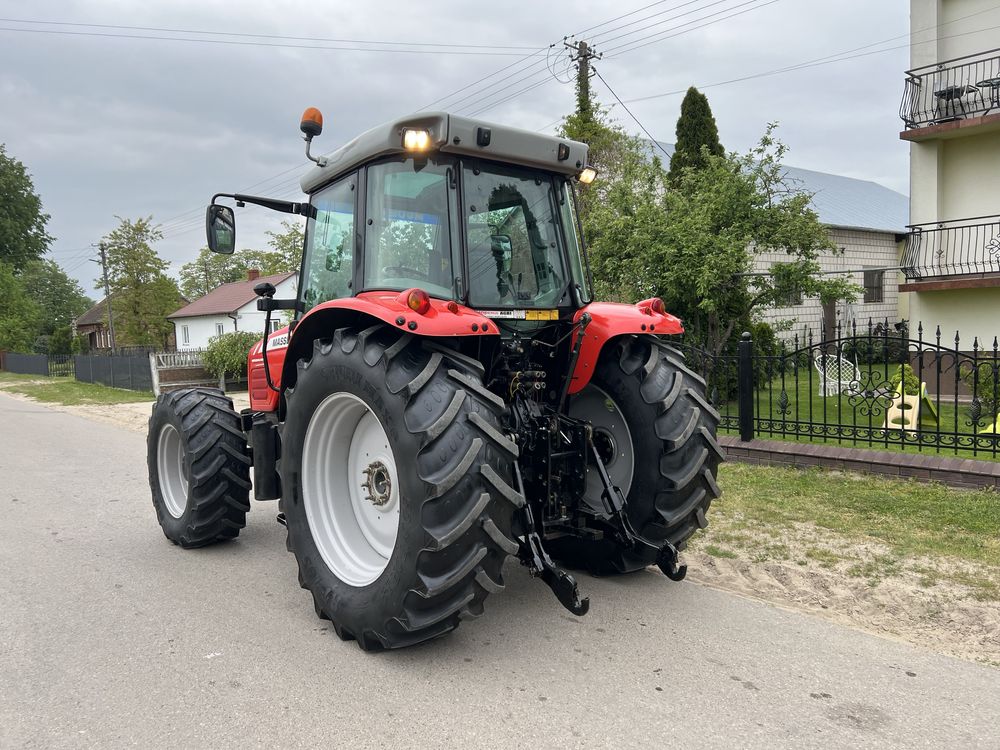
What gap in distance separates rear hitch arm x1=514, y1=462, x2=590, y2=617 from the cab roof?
5.45ft

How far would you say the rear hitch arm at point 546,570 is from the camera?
3.29 meters

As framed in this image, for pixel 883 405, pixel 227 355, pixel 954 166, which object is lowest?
pixel 883 405

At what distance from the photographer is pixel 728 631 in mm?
3691

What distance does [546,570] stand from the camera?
337 cm

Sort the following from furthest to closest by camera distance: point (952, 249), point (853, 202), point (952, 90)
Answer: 1. point (853, 202)
2. point (952, 249)
3. point (952, 90)

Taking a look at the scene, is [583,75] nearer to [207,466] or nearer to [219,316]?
[207,466]

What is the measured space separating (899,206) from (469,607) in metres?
30.5

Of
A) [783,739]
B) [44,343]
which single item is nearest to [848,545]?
[783,739]

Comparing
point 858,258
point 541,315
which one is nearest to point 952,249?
point 858,258

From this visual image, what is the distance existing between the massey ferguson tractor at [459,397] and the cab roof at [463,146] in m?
0.01

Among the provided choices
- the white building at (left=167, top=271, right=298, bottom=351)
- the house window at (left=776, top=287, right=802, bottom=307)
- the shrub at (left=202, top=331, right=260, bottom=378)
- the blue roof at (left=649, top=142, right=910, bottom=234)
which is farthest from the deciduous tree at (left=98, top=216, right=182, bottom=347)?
the house window at (left=776, top=287, right=802, bottom=307)

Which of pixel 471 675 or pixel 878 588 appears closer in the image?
pixel 471 675

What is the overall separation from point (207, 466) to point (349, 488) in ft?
4.88

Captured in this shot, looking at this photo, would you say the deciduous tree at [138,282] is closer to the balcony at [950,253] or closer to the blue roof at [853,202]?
the blue roof at [853,202]
